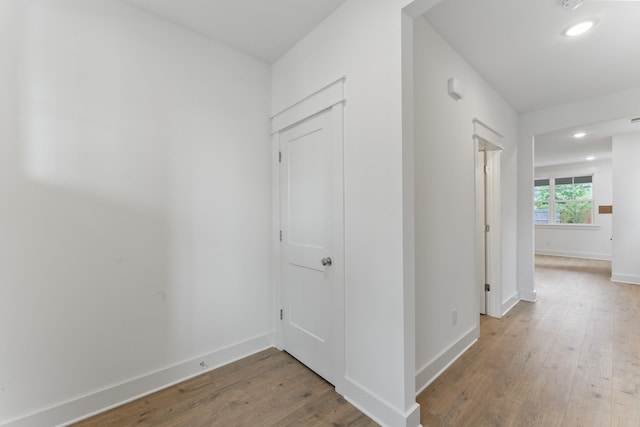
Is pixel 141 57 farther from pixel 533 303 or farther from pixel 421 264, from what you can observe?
pixel 533 303

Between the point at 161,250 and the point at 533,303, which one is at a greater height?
the point at 161,250

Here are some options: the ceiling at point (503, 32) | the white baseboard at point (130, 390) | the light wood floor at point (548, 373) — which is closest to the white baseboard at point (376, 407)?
the light wood floor at point (548, 373)

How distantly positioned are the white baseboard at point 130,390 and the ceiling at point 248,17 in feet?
8.29

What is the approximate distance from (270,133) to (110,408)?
2.32m

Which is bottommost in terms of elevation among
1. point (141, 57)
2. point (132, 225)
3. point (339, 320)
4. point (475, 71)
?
point (339, 320)

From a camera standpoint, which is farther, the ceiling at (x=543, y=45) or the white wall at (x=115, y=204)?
the ceiling at (x=543, y=45)

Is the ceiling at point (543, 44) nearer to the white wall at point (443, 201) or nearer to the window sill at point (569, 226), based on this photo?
the white wall at point (443, 201)

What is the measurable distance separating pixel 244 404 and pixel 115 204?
1.56 meters

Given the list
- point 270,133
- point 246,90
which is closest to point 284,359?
point 270,133

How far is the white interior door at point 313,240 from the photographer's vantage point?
6.19ft

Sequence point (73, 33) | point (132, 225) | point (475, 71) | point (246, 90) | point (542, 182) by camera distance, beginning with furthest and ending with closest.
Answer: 1. point (542, 182)
2. point (475, 71)
3. point (246, 90)
4. point (132, 225)
5. point (73, 33)

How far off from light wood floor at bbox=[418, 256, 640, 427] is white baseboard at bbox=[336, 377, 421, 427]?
170mm

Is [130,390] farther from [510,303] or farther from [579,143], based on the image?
[579,143]

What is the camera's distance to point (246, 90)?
2.37m
